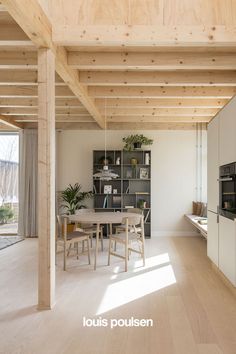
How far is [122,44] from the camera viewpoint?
3002 millimetres

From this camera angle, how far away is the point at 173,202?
7.20 meters

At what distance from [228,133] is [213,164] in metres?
0.77

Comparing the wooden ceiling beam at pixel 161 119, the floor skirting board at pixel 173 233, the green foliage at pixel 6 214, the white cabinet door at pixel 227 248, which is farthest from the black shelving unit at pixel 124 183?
the white cabinet door at pixel 227 248

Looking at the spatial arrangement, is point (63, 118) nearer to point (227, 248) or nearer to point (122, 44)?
point (122, 44)

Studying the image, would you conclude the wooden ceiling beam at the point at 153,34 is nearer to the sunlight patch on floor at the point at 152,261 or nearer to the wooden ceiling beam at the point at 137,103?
the wooden ceiling beam at the point at 137,103

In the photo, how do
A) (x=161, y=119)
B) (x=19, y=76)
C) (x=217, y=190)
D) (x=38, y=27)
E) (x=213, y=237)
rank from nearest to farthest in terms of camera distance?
(x=38, y=27) → (x=217, y=190) → (x=213, y=237) → (x=19, y=76) → (x=161, y=119)

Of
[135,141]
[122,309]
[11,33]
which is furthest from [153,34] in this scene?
[135,141]

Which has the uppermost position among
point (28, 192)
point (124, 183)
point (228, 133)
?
point (228, 133)

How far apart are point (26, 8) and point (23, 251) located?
4295 millimetres

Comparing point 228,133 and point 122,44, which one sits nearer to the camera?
point 122,44

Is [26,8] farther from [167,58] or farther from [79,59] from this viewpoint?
[167,58]

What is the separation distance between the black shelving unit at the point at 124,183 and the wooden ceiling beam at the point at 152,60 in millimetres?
3502

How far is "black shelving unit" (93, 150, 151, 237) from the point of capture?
700 cm

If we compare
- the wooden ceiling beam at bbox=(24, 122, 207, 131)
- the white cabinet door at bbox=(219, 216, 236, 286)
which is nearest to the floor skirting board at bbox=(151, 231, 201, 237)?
the wooden ceiling beam at bbox=(24, 122, 207, 131)
